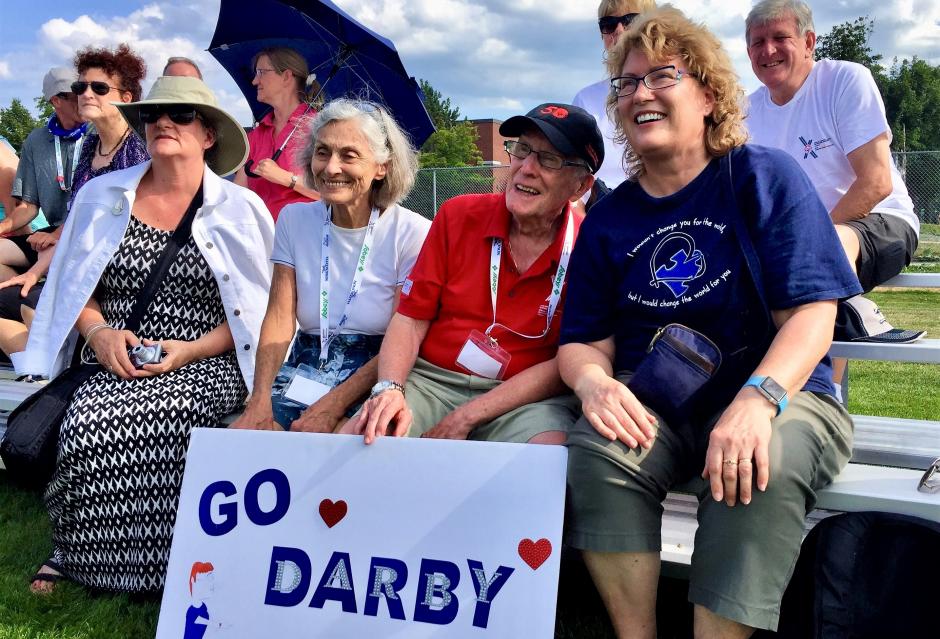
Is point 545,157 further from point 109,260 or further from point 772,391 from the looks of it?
point 109,260

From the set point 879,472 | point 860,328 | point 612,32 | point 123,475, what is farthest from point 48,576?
point 612,32

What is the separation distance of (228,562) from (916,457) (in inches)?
84.5

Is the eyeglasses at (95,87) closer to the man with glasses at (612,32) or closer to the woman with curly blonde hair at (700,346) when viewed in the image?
the man with glasses at (612,32)

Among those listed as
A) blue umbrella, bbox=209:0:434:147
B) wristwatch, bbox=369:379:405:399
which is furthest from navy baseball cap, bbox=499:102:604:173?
blue umbrella, bbox=209:0:434:147

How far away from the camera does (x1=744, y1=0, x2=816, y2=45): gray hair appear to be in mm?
3492

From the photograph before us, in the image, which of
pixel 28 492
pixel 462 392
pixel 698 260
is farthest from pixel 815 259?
pixel 28 492

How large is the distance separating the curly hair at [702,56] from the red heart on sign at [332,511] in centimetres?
146

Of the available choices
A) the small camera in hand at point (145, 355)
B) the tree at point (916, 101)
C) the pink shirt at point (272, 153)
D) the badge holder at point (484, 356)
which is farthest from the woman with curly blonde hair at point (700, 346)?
the tree at point (916, 101)

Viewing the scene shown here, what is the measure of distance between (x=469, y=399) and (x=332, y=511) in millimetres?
676

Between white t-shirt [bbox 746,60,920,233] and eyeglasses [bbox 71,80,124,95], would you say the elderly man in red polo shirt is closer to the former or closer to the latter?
white t-shirt [bbox 746,60,920,233]

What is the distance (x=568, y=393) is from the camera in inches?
107

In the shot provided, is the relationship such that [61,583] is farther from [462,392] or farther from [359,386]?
[462,392]

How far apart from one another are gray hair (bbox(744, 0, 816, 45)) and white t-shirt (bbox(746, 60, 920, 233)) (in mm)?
180

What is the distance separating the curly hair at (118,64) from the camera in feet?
14.2
